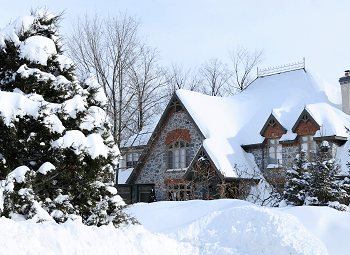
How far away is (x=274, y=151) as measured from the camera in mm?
21000

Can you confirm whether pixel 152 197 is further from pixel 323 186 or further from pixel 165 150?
pixel 323 186

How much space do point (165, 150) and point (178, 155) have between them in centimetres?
86

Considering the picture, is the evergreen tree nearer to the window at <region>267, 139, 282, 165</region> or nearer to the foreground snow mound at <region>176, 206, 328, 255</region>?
the window at <region>267, 139, 282, 165</region>

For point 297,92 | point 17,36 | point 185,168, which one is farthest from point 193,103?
point 17,36

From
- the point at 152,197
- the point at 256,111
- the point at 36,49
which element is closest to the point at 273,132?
the point at 256,111

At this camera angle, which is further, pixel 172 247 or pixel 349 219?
pixel 349 219

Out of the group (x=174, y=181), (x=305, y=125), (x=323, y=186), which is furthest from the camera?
(x=174, y=181)

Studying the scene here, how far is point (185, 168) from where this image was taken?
22.1 meters

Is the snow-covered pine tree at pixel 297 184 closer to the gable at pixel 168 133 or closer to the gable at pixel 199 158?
the gable at pixel 199 158

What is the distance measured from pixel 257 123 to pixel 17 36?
15.9m

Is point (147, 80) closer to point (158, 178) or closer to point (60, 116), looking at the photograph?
point (158, 178)

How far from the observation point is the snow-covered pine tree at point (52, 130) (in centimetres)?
823

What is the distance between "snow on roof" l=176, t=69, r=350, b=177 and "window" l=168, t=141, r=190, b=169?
173cm

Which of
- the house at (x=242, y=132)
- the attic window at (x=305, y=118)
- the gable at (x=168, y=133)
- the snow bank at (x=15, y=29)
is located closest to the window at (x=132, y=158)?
the house at (x=242, y=132)
